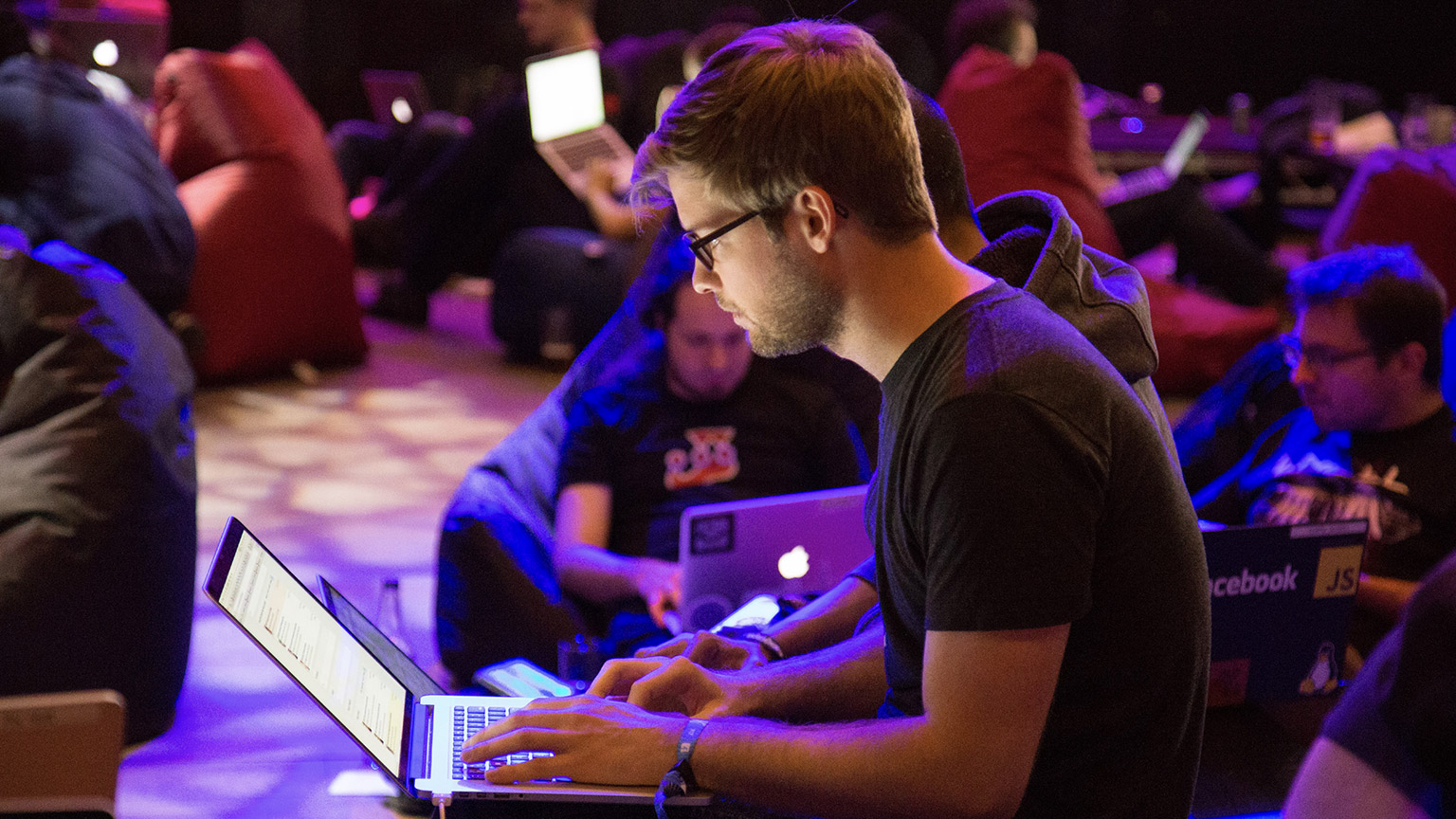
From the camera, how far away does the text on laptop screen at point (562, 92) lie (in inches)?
212

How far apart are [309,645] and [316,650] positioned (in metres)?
0.01

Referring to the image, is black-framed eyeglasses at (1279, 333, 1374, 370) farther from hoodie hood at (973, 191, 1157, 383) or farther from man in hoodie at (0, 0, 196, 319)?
man in hoodie at (0, 0, 196, 319)

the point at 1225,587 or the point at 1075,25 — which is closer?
the point at 1225,587

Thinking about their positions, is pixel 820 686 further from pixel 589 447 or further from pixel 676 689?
pixel 589 447

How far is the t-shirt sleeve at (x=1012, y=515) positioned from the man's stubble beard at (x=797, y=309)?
20cm

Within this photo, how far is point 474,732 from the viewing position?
1.42m

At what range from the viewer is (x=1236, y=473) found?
8.40ft

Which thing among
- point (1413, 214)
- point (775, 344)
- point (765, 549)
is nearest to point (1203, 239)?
point (1413, 214)

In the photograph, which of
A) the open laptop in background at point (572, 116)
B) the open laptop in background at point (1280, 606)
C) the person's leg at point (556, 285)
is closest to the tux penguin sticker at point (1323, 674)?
the open laptop in background at point (1280, 606)

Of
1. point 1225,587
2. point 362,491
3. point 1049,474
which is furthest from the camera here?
point 362,491

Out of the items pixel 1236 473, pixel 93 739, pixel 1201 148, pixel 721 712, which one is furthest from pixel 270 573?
pixel 1201 148

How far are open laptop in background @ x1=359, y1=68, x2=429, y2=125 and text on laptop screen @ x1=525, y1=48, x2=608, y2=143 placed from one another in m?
3.44

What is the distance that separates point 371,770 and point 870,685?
4.36ft

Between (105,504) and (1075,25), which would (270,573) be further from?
(1075,25)
